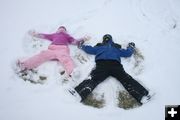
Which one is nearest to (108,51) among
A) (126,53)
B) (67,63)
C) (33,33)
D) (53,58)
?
(126,53)

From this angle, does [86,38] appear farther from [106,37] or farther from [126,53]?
[126,53]

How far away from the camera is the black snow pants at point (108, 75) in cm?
249

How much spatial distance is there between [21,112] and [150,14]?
6.73 feet

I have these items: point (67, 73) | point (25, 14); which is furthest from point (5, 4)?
point (67, 73)

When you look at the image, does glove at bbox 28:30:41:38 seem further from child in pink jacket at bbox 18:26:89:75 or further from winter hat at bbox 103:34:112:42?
winter hat at bbox 103:34:112:42

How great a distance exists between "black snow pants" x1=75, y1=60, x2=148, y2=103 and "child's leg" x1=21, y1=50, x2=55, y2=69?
45 centimetres

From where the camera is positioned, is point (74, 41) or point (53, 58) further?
point (74, 41)

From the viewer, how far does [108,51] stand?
2.89 m

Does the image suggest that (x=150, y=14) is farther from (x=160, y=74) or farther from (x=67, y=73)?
(x=67, y=73)

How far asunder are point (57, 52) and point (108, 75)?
556 millimetres

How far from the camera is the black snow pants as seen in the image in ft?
8.16

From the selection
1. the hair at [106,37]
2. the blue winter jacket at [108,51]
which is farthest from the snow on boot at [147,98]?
the hair at [106,37]

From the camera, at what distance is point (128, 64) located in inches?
114

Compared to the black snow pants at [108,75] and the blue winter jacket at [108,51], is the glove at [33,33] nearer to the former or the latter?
the blue winter jacket at [108,51]
